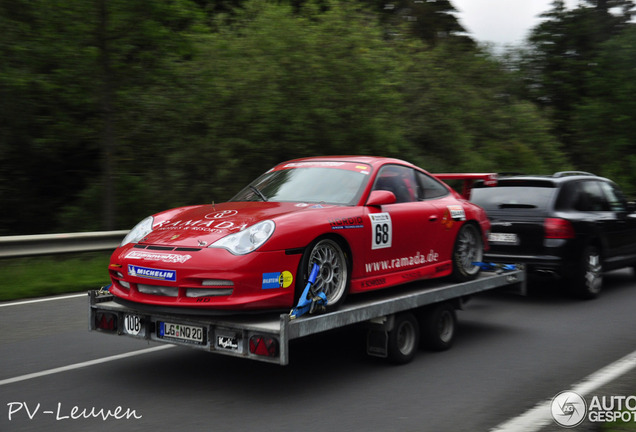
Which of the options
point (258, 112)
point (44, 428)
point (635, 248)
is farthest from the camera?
point (258, 112)

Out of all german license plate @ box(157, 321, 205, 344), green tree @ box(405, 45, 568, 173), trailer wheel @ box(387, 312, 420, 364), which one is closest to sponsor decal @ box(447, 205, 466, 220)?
trailer wheel @ box(387, 312, 420, 364)

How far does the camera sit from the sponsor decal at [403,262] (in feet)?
20.3

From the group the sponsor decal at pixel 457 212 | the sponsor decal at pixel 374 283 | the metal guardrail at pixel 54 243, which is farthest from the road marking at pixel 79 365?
the metal guardrail at pixel 54 243

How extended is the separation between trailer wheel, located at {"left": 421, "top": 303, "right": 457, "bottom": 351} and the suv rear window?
3477 millimetres

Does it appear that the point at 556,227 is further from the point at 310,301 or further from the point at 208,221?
the point at 208,221

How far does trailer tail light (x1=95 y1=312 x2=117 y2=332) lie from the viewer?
18.7 ft

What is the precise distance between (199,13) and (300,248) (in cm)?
1082

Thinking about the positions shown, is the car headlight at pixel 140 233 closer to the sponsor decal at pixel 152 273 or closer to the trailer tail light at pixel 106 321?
the sponsor decal at pixel 152 273

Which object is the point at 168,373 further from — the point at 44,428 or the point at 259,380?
the point at 44,428

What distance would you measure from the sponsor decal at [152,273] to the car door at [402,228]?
69.6 inches

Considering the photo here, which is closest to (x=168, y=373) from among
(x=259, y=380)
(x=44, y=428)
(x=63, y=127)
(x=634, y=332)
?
(x=259, y=380)

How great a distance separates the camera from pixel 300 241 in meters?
5.41

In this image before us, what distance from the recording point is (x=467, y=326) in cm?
812

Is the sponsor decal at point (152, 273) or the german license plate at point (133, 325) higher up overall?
the sponsor decal at point (152, 273)
